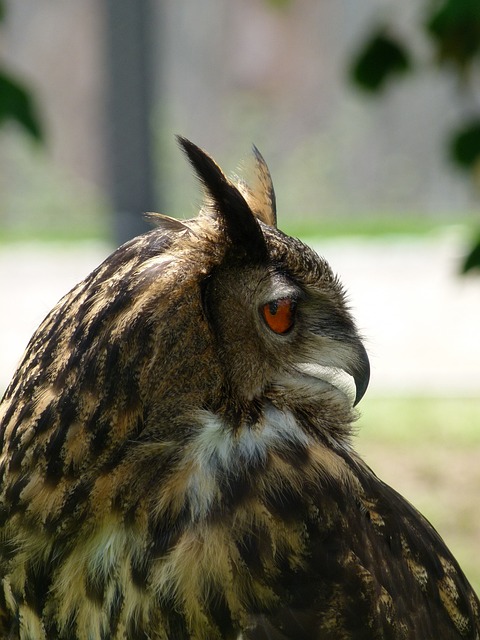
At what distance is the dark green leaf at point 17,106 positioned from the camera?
3840mm

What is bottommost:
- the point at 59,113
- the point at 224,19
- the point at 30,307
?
the point at 30,307

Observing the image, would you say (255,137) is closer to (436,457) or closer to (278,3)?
(436,457)

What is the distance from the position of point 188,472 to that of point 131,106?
496 centimetres

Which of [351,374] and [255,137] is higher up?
[255,137]

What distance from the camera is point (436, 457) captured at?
6.80 m

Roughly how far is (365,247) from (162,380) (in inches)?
439

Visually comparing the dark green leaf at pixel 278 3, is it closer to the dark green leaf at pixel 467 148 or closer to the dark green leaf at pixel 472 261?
the dark green leaf at pixel 467 148

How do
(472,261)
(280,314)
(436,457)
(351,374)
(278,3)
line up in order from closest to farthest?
1. (280,314)
2. (351,374)
3. (472,261)
4. (278,3)
5. (436,457)

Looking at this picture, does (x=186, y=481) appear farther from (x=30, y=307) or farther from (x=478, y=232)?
(x=30, y=307)

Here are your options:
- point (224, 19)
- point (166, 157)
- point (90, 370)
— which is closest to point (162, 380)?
point (90, 370)

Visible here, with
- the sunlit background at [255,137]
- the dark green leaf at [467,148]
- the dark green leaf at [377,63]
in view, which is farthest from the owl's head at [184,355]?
the sunlit background at [255,137]

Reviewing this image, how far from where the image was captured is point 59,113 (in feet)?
60.4

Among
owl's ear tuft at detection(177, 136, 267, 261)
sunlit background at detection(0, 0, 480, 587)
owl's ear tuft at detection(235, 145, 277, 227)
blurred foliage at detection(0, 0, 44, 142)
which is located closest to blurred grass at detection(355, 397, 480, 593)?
blurred foliage at detection(0, 0, 44, 142)

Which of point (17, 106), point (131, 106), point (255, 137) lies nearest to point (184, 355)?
point (17, 106)
